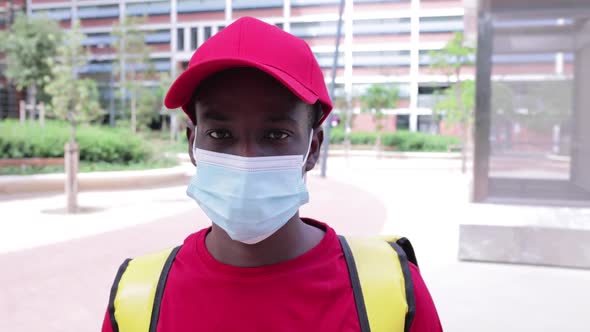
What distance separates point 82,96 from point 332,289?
1677cm

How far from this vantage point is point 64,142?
516 inches

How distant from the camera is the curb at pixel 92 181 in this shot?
10.3 meters

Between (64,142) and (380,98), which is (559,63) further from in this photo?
(380,98)

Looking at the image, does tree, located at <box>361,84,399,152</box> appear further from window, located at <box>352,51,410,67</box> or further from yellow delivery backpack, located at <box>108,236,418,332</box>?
yellow delivery backpack, located at <box>108,236,418,332</box>

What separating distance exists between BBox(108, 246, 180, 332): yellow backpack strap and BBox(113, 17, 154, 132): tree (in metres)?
25.1

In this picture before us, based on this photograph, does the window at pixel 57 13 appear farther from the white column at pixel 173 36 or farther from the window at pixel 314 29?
the window at pixel 314 29

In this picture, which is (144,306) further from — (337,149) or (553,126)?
(337,149)

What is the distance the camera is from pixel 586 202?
6.34 metres

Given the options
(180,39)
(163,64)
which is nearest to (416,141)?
(180,39)

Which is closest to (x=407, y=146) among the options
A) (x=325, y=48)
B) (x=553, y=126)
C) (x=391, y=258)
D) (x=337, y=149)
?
(x=337, y=149)

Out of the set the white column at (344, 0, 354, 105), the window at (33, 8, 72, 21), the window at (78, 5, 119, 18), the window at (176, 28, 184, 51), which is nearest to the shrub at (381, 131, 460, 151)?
the white column at (344, 0, 354, 105)

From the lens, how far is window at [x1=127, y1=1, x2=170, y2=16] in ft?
92.5

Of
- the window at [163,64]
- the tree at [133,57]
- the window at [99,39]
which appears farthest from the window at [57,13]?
the tree at [133,57]

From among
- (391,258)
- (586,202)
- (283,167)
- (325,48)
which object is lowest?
(586,202)
